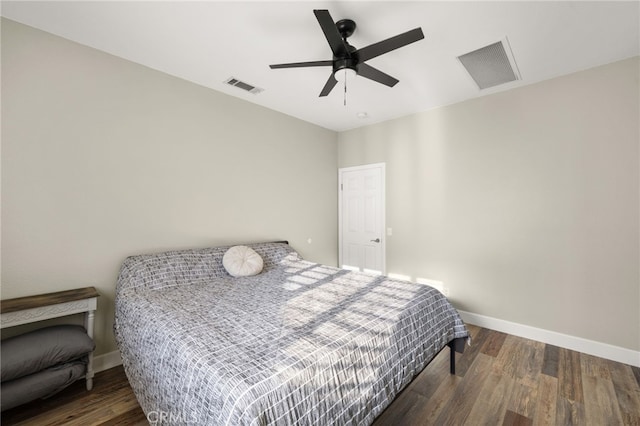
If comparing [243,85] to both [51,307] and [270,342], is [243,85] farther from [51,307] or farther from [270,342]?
[270,342]

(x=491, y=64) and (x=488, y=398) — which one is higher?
(x=491, y=64)

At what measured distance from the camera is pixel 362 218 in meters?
4.42

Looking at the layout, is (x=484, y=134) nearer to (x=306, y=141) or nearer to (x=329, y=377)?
(x=306, y=141)

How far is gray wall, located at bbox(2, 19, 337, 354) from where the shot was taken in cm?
203

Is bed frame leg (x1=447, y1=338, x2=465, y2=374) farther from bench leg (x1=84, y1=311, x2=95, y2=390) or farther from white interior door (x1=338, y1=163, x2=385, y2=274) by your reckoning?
bench leg (x1=84, y1=311, x2=95, y2=390)

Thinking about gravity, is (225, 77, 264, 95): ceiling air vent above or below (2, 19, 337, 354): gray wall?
above

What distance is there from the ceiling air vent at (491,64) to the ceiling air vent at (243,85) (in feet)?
6.97

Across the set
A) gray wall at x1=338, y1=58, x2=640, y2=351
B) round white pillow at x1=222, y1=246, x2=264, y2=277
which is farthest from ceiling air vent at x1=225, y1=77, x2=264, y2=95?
gray wall at x1=338, y1=58, x2=640, y2=351

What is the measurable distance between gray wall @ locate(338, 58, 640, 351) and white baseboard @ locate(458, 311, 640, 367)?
57 mm

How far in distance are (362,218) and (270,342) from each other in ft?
10.7

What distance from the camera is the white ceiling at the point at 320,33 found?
187 centimetres

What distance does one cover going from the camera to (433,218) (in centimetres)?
366

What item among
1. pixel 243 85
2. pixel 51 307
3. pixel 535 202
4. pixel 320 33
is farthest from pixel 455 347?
pixel 243 85

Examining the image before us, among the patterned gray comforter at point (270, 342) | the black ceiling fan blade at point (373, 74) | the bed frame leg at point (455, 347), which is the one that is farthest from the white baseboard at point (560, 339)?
the black ceiling fan blade at point (373, 74)
